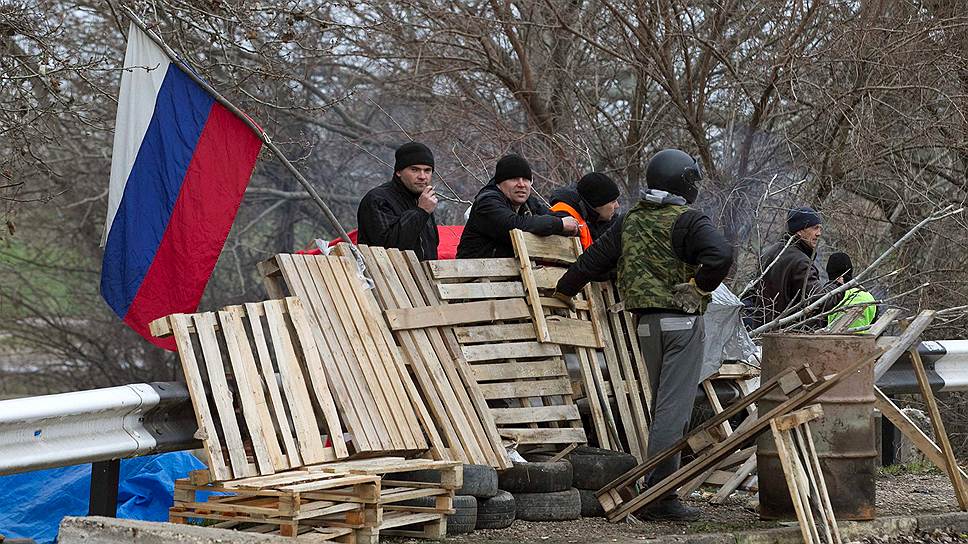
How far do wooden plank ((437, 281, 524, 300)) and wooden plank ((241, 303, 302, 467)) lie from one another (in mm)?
1315

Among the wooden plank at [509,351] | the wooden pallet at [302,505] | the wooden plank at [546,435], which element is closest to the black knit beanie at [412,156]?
the wooden plank at [509,351]

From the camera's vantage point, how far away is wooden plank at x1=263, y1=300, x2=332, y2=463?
20.9 ft

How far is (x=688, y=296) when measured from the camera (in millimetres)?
7238

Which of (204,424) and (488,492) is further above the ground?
(204,424)

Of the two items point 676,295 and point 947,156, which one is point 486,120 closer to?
point 947,156

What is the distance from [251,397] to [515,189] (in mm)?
2584

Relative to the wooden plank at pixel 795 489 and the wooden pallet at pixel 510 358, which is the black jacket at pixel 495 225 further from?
the wooden plank at pixel 795 489

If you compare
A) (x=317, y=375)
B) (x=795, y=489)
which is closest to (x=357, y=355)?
(x=317, y=375)

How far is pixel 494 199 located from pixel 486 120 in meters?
6.05

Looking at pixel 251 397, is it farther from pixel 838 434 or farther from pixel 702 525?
pixel 838 434

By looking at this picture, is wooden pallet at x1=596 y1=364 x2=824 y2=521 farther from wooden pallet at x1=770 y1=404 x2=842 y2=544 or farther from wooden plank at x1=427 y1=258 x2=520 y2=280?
wooden plank at x1=427 y1=258 x2=520 y2=280

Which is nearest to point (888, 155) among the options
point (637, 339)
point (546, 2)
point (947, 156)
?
point (947, 156)

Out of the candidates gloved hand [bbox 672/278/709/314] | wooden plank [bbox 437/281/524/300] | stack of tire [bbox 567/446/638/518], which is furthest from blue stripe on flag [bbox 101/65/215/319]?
gloved hand [bbox 672/278/709/314]

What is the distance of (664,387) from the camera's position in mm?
7289
